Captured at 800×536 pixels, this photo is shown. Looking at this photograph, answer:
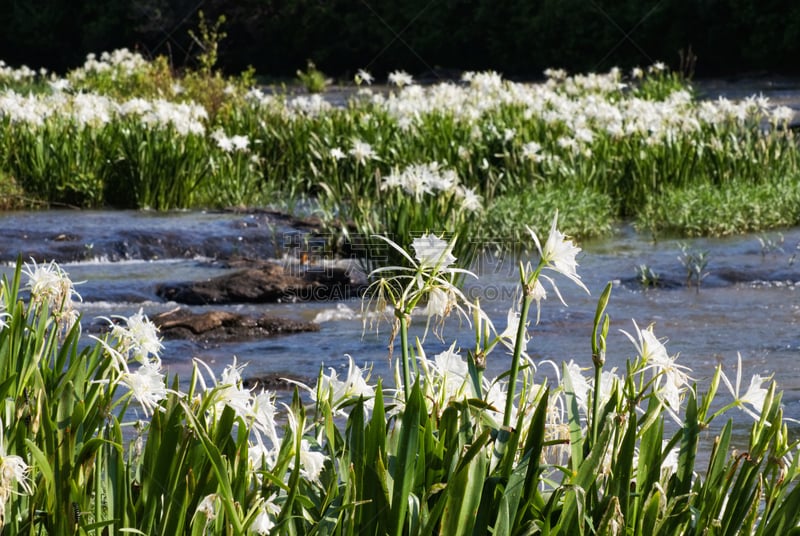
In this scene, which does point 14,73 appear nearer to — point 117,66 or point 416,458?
point 117,66

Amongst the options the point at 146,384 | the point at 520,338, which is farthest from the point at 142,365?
the point at 520,338

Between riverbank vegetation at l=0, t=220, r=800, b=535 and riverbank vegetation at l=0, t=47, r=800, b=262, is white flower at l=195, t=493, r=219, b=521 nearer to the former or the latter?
riverbank vegetation at l=0, t=220, r=800, b=535

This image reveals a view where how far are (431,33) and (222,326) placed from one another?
97.4ft

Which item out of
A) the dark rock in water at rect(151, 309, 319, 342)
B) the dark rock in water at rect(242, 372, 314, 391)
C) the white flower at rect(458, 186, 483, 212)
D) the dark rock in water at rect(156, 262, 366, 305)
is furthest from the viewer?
the dark rock in water at rect(156, 262, 366, 305)

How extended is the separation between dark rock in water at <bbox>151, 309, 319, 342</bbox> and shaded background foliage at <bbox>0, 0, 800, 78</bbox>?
17533mm

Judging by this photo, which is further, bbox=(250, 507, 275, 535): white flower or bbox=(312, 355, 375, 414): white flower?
bbox=(312, 355, 375, 414): white flower

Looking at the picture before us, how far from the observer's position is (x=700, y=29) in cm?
2956

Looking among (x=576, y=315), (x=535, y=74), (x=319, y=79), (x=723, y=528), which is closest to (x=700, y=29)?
(x=535, y=74)

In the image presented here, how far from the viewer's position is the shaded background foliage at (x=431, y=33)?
29.1 m

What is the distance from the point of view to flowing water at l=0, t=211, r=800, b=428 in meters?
6.06

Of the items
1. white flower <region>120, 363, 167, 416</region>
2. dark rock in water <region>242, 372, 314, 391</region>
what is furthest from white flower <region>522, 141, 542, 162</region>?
white flower <region>120, 363, 167, 416</region>

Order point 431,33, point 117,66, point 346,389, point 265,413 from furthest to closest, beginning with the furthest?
1. point 431,33
2. point 117,66
3. point 346,389
4. point 265,413

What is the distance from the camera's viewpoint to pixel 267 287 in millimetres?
7828

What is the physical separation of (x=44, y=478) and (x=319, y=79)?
28.3m
